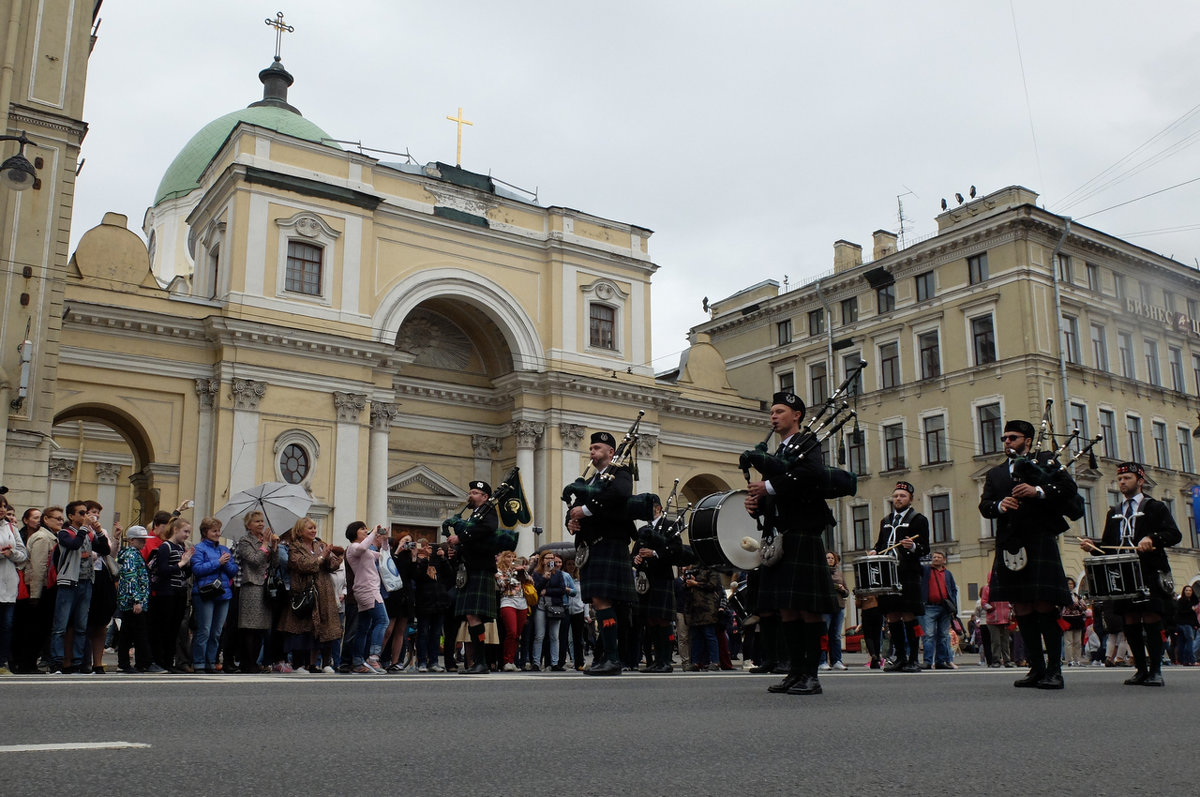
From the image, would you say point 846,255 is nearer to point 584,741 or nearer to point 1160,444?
point 1160,444

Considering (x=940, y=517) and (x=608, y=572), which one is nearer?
(x=608, y=572)

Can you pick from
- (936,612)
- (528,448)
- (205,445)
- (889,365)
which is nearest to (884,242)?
(889,365)

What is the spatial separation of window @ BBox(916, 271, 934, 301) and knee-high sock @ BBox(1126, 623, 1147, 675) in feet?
112

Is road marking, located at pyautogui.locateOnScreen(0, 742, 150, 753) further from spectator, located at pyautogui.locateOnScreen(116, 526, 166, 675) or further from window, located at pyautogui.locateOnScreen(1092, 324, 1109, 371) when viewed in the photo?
window, located at pyautogui.locateOnScreen(1092, 324, 1109, 371)

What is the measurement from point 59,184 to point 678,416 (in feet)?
78.5

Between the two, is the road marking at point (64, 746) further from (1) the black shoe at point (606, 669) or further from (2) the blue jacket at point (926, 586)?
(2) the blue jacket at point (926, 586)

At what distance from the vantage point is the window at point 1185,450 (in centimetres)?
4391

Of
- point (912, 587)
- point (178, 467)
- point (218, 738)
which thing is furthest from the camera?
point (178, 467)

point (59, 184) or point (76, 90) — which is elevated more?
point (76, 90)

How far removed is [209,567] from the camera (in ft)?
44.4

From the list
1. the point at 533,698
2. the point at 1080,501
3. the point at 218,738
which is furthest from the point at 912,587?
the point at 218,738

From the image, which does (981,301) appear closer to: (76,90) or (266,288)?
(266,288)

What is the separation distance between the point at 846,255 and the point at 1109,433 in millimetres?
13012

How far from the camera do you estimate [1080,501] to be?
30.4ft
